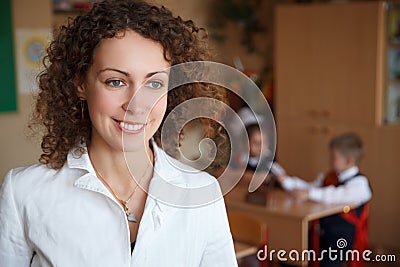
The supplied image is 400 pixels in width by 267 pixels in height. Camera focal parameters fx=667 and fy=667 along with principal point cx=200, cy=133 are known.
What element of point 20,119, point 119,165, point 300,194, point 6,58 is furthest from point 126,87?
point 20,119

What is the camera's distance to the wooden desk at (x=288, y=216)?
12.1ft

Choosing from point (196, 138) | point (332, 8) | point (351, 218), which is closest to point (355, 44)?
point (332, 8)

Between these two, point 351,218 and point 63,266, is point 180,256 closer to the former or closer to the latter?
point 63,266

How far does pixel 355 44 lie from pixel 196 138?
12.1ft

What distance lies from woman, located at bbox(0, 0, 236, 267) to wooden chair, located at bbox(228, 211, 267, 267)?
1854mm

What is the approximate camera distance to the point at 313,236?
401cm

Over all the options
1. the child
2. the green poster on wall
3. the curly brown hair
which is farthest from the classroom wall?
the curly brown hair

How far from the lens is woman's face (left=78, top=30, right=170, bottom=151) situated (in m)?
1.23

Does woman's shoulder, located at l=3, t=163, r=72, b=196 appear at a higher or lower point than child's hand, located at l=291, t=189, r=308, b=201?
higher

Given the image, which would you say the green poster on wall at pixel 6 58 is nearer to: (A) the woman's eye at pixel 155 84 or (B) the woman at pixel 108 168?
(B) the woman at pixel 108 168

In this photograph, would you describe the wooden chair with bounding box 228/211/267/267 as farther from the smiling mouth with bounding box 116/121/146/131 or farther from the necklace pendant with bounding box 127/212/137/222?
the smiling mouth with bounding box 116/121/146/131

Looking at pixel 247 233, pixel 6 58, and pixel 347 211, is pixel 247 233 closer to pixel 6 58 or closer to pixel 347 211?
pixel 347 211

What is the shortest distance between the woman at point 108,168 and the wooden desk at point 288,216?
7.69 ft

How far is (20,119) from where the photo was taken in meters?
4.29
